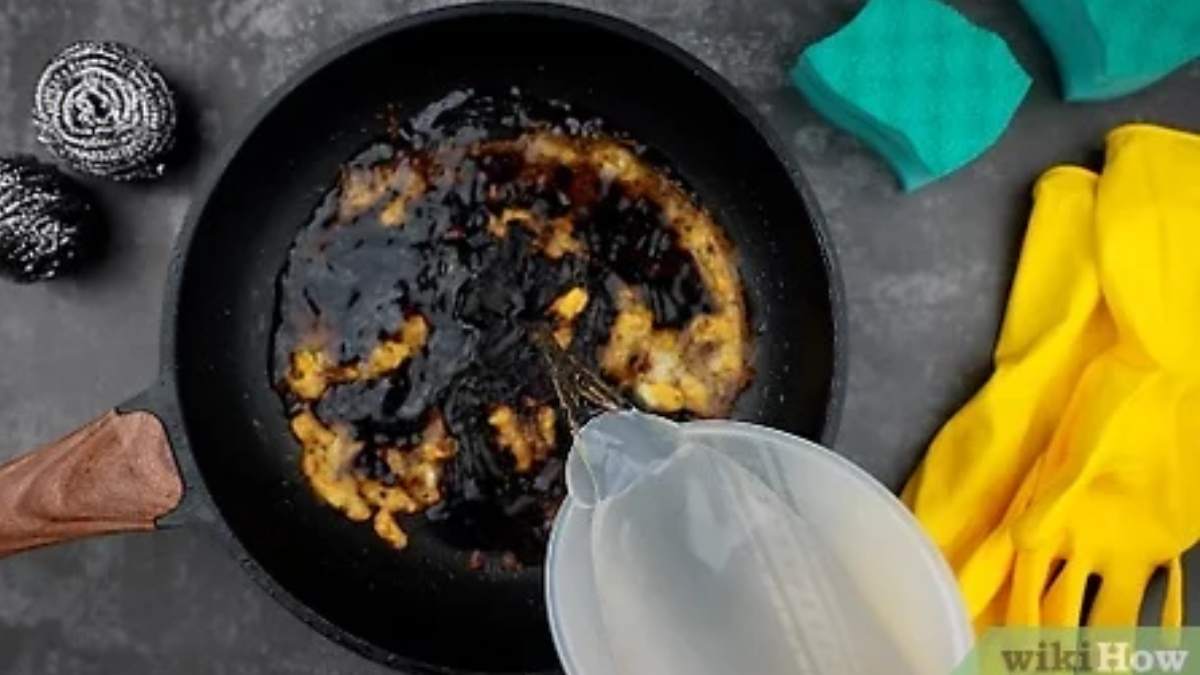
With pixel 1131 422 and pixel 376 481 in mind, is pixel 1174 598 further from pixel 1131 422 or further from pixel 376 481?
pixel 376 481

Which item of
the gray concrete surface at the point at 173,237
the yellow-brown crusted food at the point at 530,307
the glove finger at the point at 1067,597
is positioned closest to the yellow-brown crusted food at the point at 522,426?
the yellow-brown crusted food at the point at 530,307

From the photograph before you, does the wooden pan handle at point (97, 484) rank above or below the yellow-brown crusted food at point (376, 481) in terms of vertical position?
above

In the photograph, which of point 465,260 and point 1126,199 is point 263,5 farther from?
point 1126,199

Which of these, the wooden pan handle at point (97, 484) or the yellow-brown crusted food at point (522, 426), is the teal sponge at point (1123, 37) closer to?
the yellow-brown crusted food at point (522, 426)

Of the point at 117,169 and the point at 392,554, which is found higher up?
the point at 117,169

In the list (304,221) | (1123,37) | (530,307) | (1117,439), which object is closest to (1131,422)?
(1117,439)

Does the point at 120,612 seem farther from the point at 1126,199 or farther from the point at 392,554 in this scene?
the point at 1126,199

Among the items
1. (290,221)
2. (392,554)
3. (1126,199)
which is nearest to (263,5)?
(290,221)

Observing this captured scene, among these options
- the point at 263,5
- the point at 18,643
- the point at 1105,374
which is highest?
the point at 263,5
